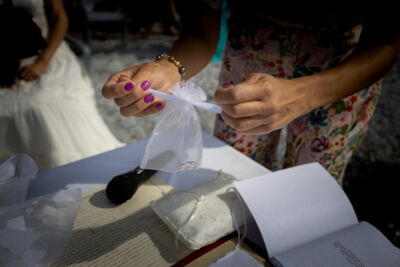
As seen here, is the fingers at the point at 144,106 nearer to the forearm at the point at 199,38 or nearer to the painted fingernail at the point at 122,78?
the painted fingernail at the point at 122,78

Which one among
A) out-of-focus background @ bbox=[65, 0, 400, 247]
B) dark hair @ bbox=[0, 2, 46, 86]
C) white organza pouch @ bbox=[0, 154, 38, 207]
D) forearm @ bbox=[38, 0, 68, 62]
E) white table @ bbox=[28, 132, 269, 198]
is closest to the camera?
white organza pouch @ bbox=[0, 154, 38, 207]

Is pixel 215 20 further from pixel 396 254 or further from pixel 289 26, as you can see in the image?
pixel 396 254

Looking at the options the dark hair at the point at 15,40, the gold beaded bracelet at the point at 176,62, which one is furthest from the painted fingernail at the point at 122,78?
the dark hair at the point at 15,40

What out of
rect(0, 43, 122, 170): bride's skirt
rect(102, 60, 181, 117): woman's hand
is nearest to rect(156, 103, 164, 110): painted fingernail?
rect(102, 60, 181, 117): woman's hand

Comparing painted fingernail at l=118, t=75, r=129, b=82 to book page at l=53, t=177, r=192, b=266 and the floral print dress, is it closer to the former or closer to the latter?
book page at l=53, t=177, r=192, b=266

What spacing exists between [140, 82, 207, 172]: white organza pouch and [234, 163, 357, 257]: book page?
10 centimetres

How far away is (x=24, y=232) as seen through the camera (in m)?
0.45

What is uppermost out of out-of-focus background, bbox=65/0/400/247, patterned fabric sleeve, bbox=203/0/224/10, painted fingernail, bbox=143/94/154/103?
patterned fabric sleeve, bbox=203/0/224/10

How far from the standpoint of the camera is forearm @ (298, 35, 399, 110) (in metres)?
0.50

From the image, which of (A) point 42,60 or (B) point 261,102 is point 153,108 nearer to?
(B) point 261,102

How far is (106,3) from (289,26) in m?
2.41

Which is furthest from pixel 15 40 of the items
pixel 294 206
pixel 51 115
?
pixel 294 206

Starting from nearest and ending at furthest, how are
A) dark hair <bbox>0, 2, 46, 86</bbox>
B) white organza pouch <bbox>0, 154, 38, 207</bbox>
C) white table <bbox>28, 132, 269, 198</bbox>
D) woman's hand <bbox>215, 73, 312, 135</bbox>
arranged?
woman's hand <bbox>215, 73, 312, 135</bbox> < white organza pouch <bbox>0, 154, 38, 207</bbox> < white table <bbox>28, 132, 269, 198</bbox> < dark hair <bbox>0, 2, 46, 86</bbox>

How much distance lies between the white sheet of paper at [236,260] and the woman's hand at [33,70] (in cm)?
91
